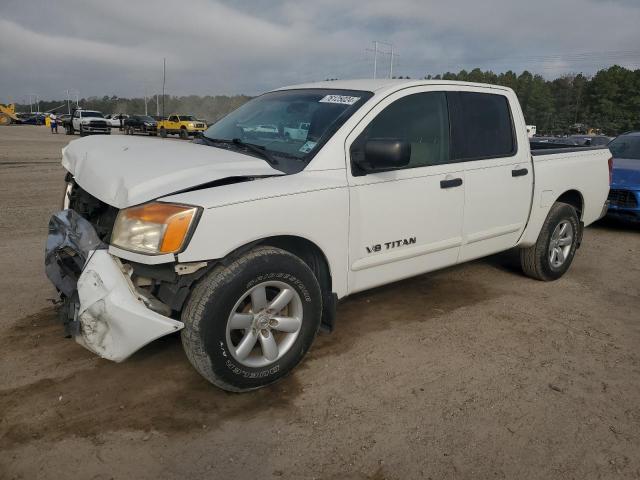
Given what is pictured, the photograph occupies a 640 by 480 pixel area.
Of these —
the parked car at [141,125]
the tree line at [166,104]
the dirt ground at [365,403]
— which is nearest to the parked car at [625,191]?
the dirt ground at [365,403]

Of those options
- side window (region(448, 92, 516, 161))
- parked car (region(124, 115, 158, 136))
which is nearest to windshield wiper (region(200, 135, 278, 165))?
side window (region(448, 92, 516, 161))

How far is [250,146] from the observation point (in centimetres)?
349

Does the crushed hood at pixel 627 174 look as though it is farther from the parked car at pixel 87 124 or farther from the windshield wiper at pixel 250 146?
the parked car at pixel 87 124

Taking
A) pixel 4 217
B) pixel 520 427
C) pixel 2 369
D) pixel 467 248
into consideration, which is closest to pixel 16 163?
pixel 4 217

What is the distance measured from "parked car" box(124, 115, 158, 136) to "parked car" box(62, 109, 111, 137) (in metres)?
3.72

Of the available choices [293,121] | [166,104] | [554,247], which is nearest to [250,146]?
[293,121]

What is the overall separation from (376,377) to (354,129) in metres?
1.53

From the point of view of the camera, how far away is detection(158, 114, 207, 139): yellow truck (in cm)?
3631

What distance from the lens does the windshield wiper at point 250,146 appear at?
318 centimetres

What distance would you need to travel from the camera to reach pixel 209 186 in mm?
2805

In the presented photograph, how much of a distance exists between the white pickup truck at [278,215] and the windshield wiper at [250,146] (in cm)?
2

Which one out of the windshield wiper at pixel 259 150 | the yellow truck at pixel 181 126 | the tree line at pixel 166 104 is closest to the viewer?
the windshield wiper at pixel 259 150

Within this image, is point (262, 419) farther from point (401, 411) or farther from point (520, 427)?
point (520, 427)

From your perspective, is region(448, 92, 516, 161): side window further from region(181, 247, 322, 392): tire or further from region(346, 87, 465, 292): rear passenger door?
region(181, 247, 322, 392): tire
